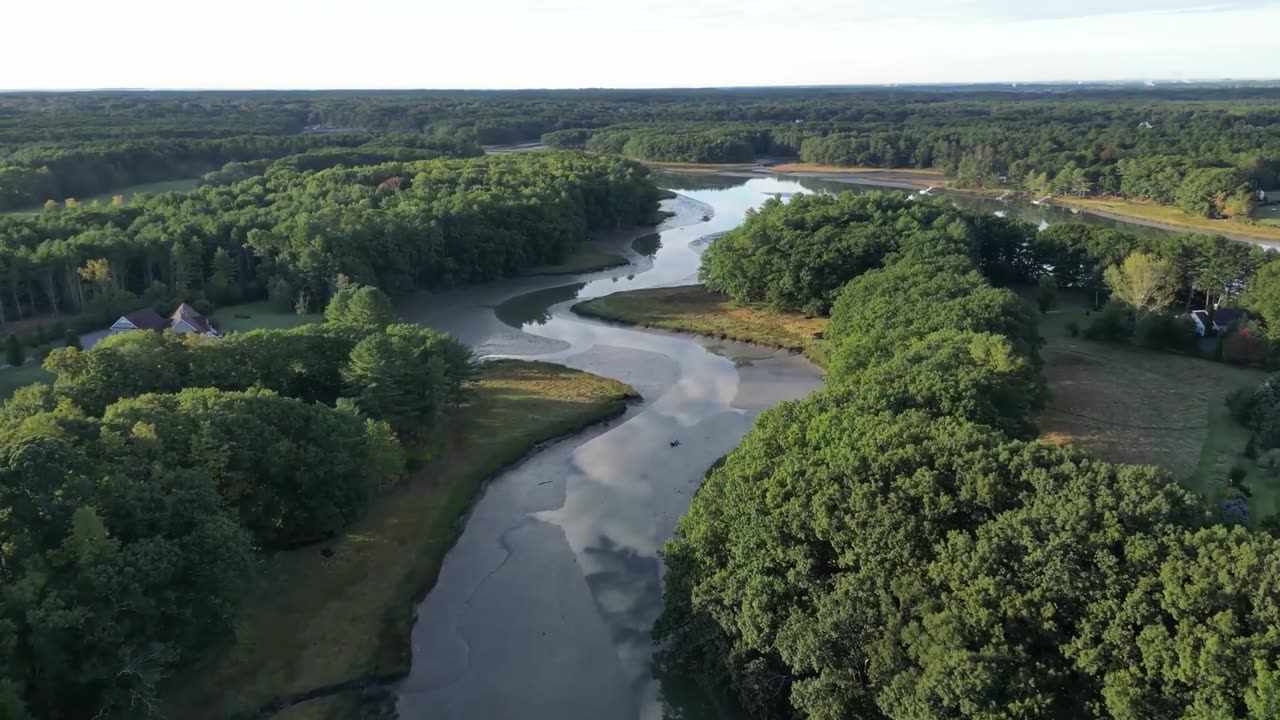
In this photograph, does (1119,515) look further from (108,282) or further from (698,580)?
(108,282)

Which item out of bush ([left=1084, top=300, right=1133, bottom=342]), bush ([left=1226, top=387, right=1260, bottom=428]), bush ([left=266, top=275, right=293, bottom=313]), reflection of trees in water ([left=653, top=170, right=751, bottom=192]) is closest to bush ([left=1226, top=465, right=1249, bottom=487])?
bush ([left=1226, top=387, right=1260, bottom=428])

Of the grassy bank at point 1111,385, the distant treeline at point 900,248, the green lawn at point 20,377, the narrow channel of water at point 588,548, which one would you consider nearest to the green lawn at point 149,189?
the green lawn at point 20,377

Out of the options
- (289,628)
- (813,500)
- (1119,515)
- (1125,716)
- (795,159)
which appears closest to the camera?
(1125,716)

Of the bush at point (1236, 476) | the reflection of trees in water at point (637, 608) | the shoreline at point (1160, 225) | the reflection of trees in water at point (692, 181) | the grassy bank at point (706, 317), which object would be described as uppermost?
the reflection of trees in water at point (692, 181)

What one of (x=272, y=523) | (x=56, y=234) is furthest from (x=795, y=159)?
(x=272, y=523)

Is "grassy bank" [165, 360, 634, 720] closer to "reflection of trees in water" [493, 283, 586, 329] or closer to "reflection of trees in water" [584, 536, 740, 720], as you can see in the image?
"reflection of trees in water" [584, 536, 740, 720]

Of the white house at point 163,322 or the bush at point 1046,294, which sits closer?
the white house at point 163,322

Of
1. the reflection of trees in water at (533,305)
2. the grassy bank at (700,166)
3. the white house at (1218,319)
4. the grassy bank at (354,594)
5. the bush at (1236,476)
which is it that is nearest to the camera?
the grassy bank at (354,594)

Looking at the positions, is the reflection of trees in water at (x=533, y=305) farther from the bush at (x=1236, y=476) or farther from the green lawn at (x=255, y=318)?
the bush at (x=1236, y=476)
